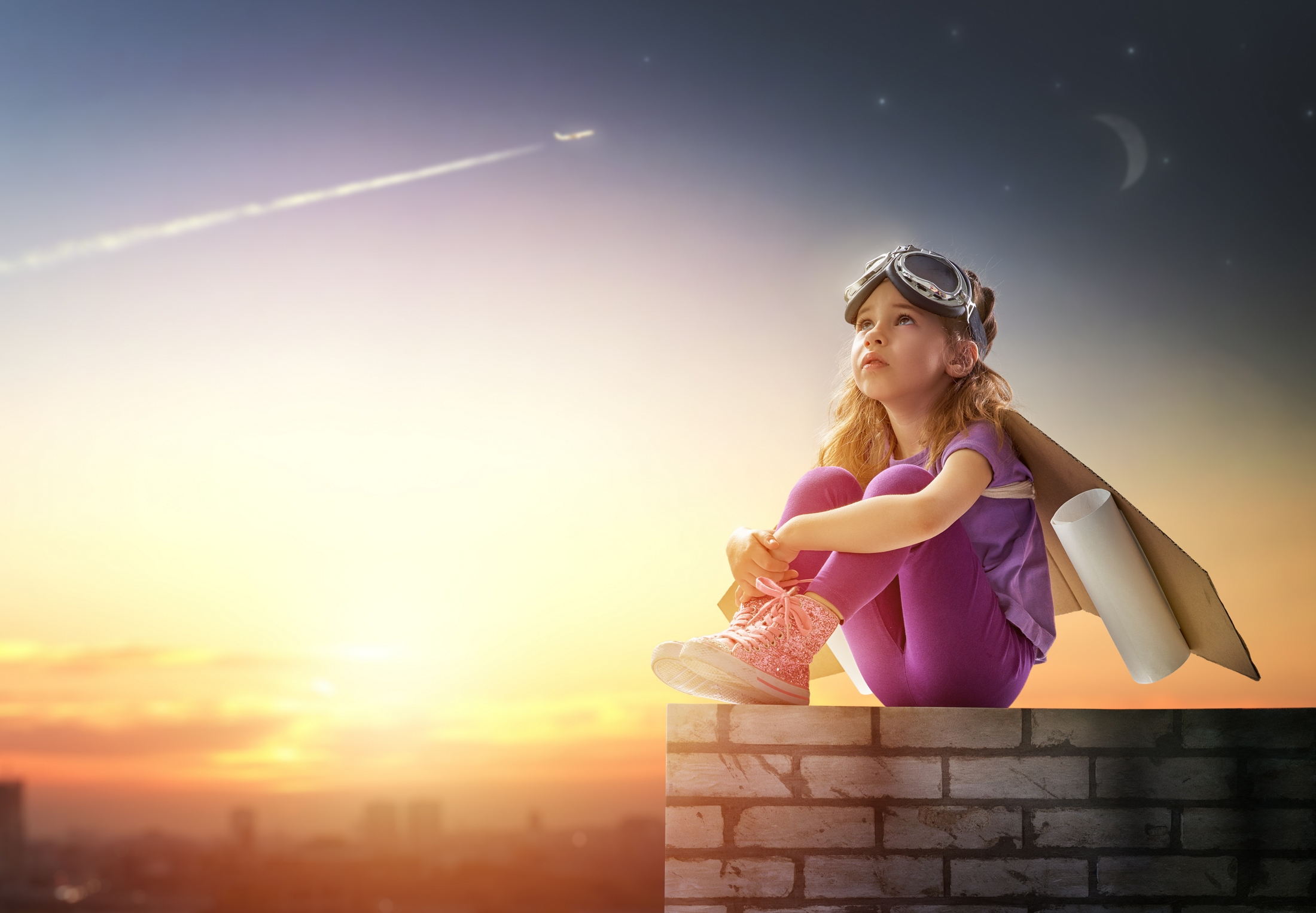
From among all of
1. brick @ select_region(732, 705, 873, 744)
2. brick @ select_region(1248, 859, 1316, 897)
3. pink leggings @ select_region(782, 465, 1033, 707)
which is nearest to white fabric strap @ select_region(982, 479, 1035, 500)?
pink leggings @ select_region(782, 465, 1033, 707)

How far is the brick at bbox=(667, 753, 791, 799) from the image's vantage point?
1.80 m

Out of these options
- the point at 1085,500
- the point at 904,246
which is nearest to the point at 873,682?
the point at 1085,500

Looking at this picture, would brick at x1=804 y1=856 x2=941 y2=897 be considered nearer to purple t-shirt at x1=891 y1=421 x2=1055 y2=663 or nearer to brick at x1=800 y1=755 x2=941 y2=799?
brick at x1=800 y1=755 x2=941 y2=799

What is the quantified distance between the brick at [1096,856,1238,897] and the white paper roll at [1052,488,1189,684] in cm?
36

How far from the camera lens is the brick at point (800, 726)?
5.97ft

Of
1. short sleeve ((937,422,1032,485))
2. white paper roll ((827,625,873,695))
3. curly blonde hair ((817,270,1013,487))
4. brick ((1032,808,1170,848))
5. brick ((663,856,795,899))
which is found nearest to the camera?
brick ((663,856,795,899))

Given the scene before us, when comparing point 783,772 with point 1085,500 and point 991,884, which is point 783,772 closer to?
point 991,884

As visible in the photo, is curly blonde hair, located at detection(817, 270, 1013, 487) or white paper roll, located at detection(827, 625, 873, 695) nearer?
curly blonde hair, located at detection(817, 270, 1013, 487)

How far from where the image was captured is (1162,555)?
205cm

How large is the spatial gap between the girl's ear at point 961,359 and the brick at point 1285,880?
117 cm

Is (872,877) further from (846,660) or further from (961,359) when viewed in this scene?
(961,359)

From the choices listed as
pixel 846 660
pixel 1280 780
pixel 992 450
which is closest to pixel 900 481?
pixel 992 450

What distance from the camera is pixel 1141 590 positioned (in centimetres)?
205

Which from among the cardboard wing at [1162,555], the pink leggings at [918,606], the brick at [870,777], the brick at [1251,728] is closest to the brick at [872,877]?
the brick at [870,777]
